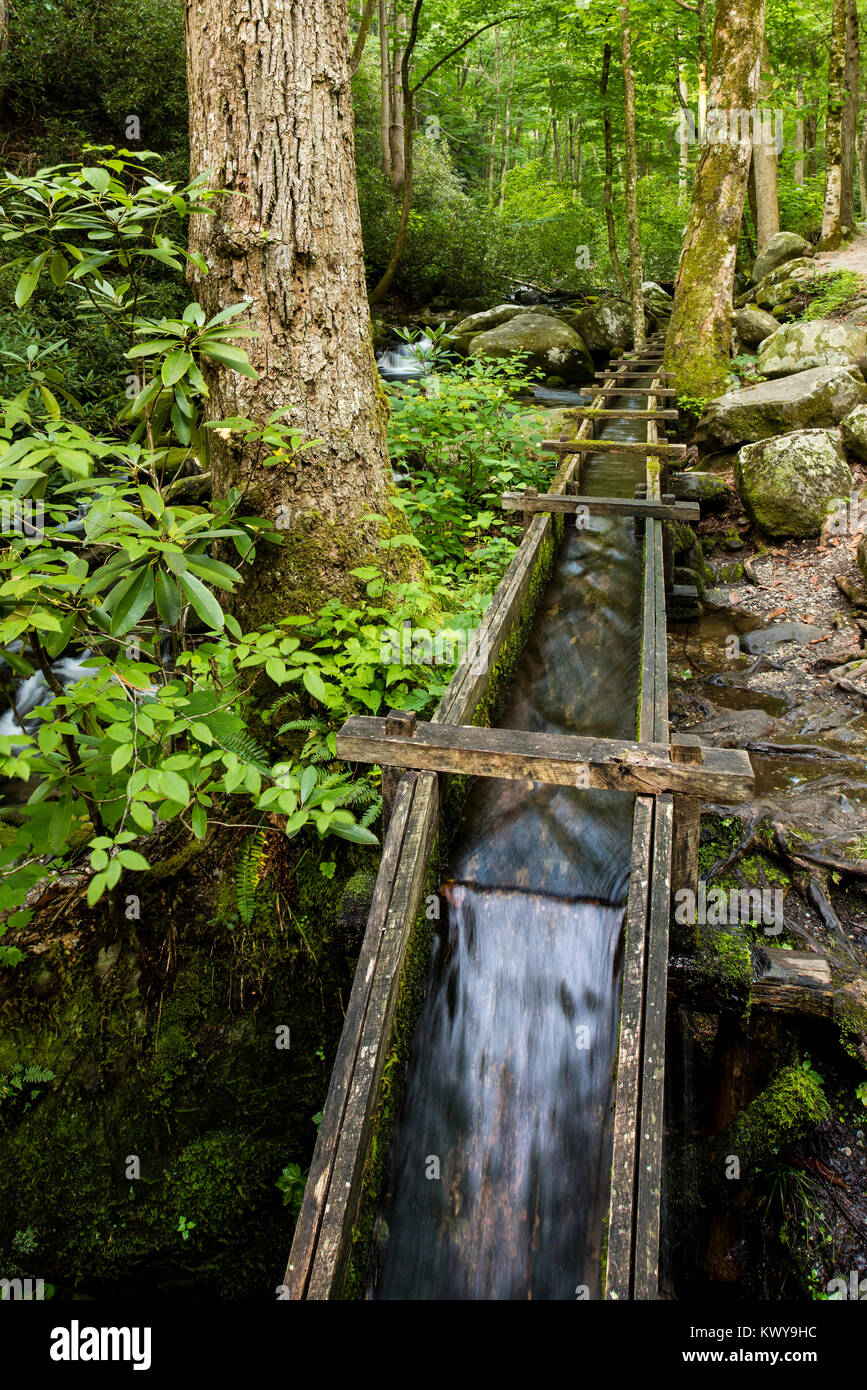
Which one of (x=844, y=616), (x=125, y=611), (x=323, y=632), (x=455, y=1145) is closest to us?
(x=125, y=611)

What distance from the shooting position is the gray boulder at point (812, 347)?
9.09 m

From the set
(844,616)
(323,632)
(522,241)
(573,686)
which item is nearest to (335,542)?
(323,632)

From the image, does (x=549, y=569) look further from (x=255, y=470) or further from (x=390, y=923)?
(x=390, y=923)

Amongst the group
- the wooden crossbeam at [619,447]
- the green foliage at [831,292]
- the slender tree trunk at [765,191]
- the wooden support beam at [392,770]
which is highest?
the slender tree trunk at [765,191]

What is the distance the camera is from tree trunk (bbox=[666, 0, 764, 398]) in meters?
9.88

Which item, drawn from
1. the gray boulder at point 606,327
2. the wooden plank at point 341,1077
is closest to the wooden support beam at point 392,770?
the wooden plank at point 341,1077

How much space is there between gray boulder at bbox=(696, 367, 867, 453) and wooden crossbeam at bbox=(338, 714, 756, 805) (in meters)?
7.00

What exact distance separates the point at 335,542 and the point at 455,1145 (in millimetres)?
2625

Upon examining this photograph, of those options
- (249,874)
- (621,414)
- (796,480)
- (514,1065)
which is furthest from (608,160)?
(514,1065)

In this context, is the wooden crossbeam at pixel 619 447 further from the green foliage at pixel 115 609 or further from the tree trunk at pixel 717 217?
the green foliage at pixel 115 609

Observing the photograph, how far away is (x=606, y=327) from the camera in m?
15.6

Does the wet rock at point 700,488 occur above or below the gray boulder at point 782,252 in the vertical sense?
below

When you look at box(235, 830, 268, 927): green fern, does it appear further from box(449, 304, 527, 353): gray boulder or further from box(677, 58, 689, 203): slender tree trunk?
box(677, 58, 689, 203): slender tree trunk

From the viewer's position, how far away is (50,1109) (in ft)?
11.1
